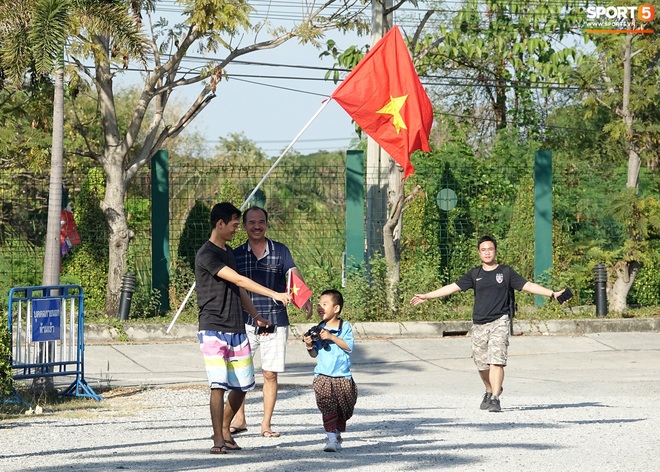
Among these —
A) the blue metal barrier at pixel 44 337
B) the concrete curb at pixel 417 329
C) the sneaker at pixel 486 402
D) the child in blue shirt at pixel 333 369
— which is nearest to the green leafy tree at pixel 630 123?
the concrete curb at pixel 417 329

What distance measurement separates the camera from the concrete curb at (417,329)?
55.4 feet

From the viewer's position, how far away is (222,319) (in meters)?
8.49

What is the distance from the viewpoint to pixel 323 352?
8.72m

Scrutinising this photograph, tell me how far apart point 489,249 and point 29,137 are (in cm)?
846

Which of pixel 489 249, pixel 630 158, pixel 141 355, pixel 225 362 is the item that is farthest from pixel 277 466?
pixel 630 158

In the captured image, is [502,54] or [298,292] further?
[502,54]

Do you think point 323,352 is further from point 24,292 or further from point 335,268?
point 335,268

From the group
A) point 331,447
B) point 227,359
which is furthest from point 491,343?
point 227,359

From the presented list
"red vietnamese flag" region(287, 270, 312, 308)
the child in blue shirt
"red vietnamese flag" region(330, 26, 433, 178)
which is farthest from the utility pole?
the child in blue shirt

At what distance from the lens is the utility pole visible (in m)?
18.8

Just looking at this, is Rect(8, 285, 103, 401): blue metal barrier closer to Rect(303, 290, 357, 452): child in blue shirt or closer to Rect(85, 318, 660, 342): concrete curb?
Rect(303, 290, 357, 452): child in blue shirt

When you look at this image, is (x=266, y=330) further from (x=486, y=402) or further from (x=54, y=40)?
(x=54, y=40)

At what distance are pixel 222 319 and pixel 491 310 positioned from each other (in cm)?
356

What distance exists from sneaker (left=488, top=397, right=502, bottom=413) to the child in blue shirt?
251 centimetres
